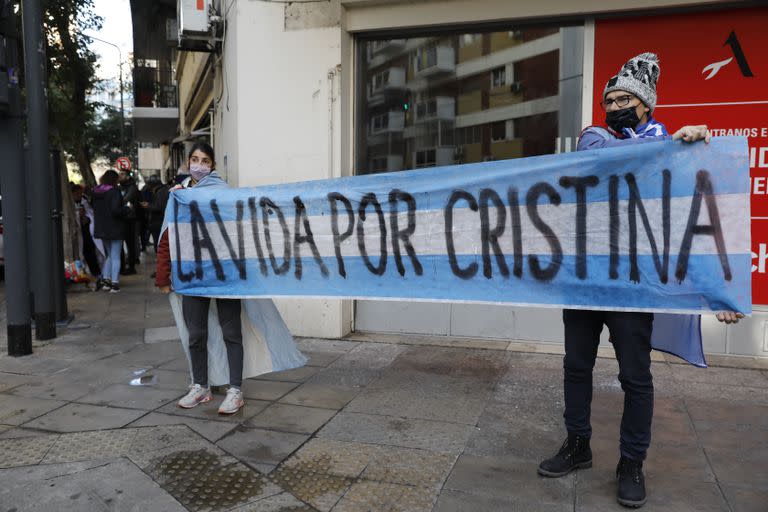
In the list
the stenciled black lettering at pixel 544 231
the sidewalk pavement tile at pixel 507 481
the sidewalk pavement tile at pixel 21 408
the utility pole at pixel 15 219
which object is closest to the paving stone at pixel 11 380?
the sidewalk pavement tile at pixel 21 408

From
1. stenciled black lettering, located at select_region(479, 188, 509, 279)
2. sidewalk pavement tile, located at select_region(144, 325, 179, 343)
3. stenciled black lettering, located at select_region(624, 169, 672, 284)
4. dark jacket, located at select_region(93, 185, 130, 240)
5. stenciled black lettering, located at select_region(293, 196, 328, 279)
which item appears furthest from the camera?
dark jacket, located at select_region(93, 185, 130, 240)

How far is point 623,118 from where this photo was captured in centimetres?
339

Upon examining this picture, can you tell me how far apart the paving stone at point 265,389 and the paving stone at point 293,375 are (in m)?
0.09

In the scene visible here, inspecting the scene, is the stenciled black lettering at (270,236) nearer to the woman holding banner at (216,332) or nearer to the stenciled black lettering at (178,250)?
the woman holding banner at (216,332)

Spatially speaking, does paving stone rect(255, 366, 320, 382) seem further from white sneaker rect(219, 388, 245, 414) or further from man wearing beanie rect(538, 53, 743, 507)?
man wearing beanie rect(538, 53, 743, 507)

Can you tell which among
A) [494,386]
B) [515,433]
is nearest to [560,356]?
[494,386]

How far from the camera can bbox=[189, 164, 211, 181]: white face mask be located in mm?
4719

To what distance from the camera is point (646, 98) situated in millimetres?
3305

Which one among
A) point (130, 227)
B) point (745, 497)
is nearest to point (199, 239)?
point (745, 497)

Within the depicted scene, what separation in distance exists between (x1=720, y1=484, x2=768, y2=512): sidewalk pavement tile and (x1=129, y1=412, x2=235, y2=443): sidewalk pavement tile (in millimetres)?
2873

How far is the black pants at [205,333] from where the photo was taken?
4660 mm

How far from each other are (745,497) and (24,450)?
13.1ft

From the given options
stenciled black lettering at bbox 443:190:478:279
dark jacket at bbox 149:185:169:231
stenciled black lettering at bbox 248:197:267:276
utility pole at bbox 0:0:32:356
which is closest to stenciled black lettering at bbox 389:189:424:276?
stenciled black lettering at bbox 443:190:478:279

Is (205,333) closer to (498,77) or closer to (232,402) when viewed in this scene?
(232,402)
